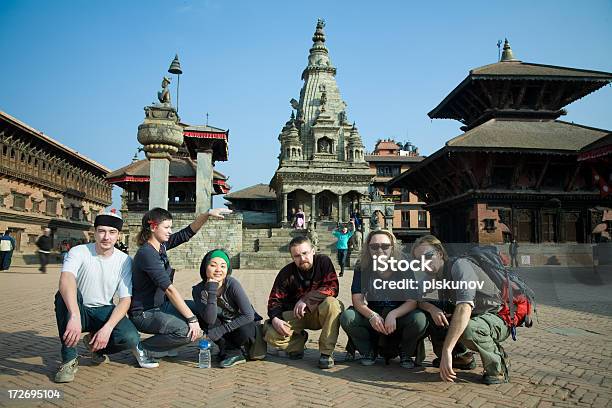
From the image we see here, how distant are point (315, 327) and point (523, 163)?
64.1 ft

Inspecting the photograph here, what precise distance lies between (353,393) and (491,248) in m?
2.03

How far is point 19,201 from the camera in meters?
32.0

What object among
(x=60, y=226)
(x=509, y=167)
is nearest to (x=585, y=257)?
(x=509, y=167)

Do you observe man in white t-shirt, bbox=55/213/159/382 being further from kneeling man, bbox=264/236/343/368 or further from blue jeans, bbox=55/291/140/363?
kneeling man, bbox=264/236/343/368

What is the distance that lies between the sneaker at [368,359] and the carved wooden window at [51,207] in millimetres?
38999

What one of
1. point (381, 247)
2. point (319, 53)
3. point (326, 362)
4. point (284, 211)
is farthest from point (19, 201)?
point (381, 247)

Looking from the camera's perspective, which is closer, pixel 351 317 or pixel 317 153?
pixel 351 317

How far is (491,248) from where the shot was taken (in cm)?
428

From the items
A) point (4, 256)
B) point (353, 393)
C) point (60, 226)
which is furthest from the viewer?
point (60, 226)

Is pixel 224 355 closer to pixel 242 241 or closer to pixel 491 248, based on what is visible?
pixel 491 248

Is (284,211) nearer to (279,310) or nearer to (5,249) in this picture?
(5,249)

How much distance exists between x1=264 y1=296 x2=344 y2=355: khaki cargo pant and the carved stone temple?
112 feet

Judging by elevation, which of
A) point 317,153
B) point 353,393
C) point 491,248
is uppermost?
point 317,153

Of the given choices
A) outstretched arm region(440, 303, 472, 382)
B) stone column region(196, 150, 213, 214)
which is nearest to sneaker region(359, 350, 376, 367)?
outstretched arm region(440, 303, 472, 382)
